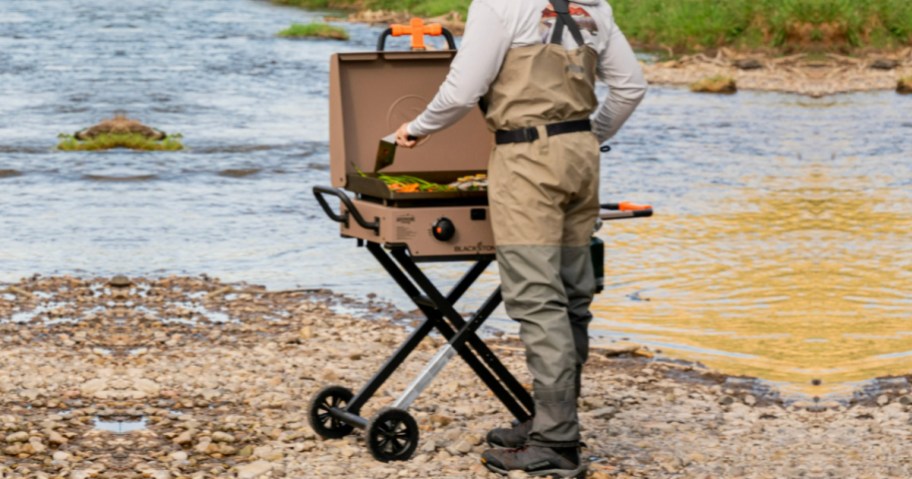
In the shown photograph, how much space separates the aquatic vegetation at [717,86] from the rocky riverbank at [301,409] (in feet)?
60.6

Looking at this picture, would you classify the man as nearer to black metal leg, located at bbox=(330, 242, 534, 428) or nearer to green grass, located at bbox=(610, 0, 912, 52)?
black metal leg, located at bbox=(330, 242, 534, 428)

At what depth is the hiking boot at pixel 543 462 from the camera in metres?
5.59

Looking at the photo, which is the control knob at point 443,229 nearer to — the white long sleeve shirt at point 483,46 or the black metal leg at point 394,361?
the white long sleeve shirt at point 483,46

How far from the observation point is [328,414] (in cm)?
628

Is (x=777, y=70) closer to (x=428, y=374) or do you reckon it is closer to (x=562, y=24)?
(x=428, y=374)

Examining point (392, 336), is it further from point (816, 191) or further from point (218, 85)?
point (218, 85)

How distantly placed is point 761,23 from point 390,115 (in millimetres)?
27436

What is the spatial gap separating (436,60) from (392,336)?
291 cm

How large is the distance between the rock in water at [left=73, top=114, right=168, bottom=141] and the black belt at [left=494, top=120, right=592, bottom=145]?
1480 centimetres

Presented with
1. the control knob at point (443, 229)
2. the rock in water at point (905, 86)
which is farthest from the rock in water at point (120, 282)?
the rock in water at point (905, 86)

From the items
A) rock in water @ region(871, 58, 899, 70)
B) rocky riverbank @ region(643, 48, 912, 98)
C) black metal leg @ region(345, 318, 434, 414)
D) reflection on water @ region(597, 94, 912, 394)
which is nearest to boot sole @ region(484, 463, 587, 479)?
black metal leg @ region(345, 318, 434, 414)

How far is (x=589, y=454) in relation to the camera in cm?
614

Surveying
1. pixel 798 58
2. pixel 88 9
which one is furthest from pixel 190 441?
pixel 88 9

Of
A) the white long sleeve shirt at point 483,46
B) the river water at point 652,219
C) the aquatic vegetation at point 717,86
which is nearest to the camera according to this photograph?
the white long sleeve shirt at point 483,46
